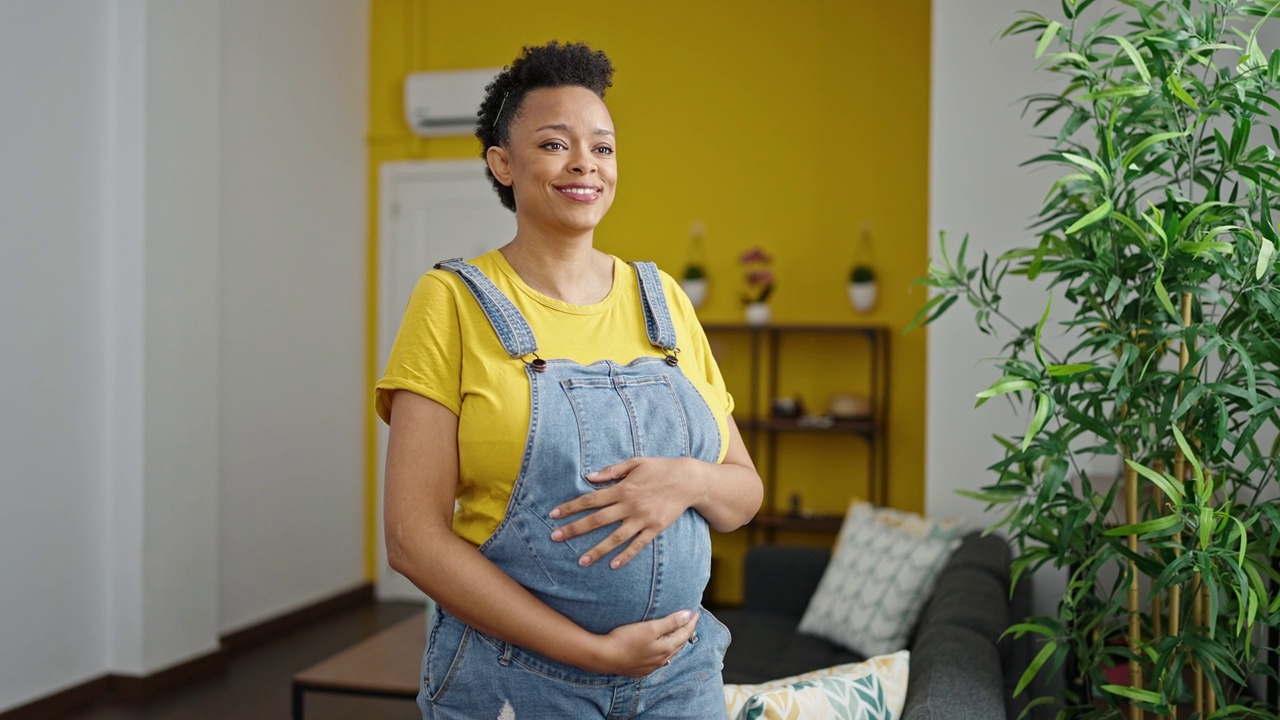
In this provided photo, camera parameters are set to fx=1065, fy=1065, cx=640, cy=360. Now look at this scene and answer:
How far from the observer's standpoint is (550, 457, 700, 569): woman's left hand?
45.4 inches

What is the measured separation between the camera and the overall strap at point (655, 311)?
1.31 m

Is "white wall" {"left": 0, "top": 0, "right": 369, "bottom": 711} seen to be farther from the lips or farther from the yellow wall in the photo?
the lips

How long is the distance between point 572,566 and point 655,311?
34cm

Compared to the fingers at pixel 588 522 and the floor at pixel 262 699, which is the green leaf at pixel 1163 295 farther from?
the floor at pixel 262 699

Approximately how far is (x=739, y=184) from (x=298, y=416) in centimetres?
243

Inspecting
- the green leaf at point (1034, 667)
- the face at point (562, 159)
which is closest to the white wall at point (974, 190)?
the green leaf at point (1034, 667)

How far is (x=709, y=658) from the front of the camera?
127cm

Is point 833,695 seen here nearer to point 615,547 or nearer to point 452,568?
point 615,547

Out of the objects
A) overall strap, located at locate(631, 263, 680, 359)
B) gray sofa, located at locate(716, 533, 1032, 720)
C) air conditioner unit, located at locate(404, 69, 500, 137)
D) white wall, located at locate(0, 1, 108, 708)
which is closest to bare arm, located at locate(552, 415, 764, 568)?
overall strap, located at locate(631, 263, 680, 359)

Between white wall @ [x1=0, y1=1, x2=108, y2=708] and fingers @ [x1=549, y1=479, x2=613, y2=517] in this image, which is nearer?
fingers @ [x1=549, y1=479, x2=613, y2=517]

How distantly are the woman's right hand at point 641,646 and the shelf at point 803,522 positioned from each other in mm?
3677

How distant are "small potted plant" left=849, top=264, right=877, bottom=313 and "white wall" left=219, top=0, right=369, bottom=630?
2.60 metres

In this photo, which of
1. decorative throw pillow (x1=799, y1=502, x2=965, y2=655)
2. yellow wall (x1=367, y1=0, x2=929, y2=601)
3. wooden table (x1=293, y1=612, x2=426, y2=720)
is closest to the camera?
wooden table (x1=293, y1=612, x2=426, y2=720)

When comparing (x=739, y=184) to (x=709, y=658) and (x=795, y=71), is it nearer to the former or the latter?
(x=795, y=71)
